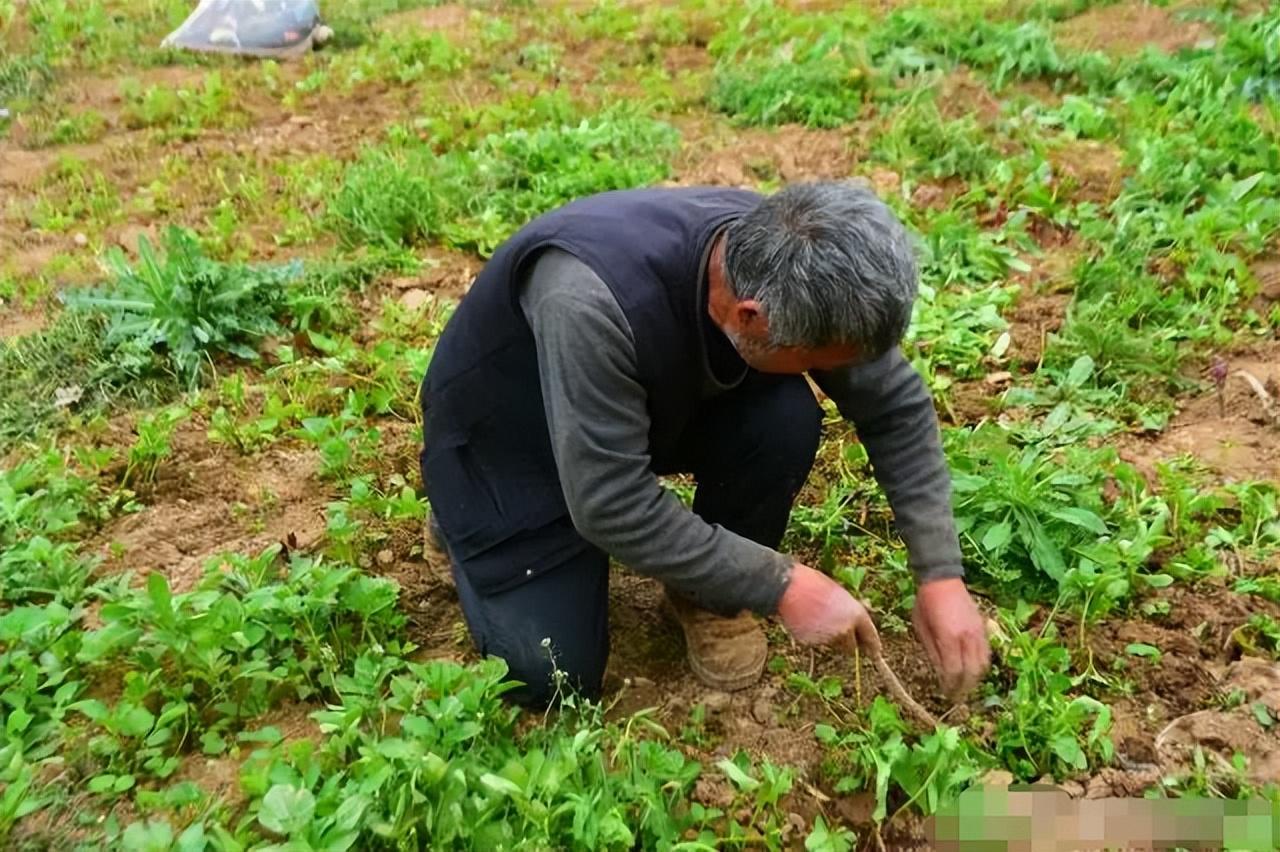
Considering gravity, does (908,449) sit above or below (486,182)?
above

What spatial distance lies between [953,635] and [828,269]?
0.81m

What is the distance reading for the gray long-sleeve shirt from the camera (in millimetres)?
1825

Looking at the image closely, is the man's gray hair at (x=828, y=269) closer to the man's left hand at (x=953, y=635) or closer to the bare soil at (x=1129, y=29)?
the man's left hand at (x=953, y=635)

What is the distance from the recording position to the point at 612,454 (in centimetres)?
186

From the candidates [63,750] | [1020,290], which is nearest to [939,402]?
[1020,290]

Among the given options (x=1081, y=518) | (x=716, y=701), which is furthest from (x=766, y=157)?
(x=716, y=701)

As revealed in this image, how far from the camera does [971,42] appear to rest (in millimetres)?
5219

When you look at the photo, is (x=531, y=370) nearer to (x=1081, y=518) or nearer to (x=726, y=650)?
(x=726, y=650)

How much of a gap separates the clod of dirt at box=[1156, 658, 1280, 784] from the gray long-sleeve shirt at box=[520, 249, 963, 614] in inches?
20.1

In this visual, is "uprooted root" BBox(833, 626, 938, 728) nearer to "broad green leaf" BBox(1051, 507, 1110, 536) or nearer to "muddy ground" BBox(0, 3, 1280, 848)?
"muddy ground" BBox(0, 3, 1280, 848)

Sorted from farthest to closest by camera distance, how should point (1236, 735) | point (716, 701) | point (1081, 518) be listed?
point (1081, 518) → point (716, 701) → point (1236, 735)

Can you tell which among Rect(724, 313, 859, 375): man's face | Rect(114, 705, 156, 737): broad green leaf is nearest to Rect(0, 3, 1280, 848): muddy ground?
Rect(114, 705, 156, 737): broad green leaf

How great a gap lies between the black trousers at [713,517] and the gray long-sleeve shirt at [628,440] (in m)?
0.16

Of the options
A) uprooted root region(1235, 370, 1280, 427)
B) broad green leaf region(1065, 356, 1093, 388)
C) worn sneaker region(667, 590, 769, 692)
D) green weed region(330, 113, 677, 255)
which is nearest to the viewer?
worn sneaker region(667, 590, 769, 692)
